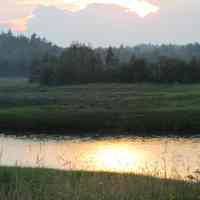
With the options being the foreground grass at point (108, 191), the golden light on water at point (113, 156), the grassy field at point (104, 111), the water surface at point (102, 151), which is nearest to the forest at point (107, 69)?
the grassy field at point (104, 111)

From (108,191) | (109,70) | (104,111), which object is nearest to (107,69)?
(109,70)

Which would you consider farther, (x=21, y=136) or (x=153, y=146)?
(x=21, y=136)

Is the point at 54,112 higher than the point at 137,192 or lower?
lower

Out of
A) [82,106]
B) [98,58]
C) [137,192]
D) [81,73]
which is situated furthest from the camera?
[98,58]

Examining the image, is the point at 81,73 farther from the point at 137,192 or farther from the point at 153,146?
the point at 137,192

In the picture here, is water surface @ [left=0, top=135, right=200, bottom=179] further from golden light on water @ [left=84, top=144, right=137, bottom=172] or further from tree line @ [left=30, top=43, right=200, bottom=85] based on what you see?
tree line @ [left=30, top=43, right=200, bottom=85]

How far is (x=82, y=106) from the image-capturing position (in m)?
71.7

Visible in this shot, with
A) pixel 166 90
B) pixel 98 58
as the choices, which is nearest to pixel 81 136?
pixel 166 90

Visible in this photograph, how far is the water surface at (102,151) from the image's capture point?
109 ft

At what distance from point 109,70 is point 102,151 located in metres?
74.3

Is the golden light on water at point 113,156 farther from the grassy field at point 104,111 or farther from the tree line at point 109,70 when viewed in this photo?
the tree line at point 109,70

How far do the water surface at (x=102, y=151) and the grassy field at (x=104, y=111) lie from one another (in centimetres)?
706

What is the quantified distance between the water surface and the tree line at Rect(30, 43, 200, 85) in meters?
56.7

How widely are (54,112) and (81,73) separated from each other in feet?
174
